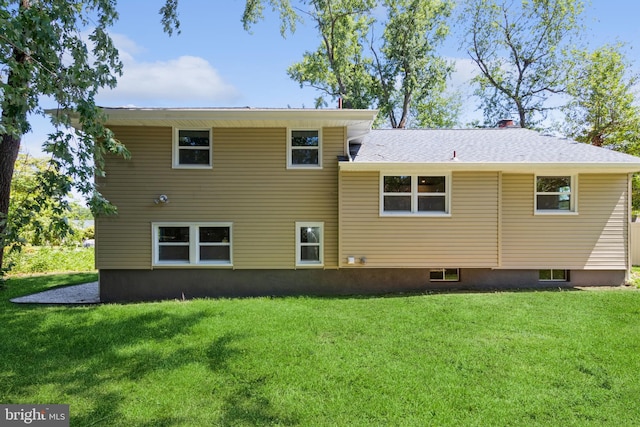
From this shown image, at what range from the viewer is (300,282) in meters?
8.83

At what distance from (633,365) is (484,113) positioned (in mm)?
21342

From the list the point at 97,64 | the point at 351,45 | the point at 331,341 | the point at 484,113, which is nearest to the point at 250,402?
the point at 331,341

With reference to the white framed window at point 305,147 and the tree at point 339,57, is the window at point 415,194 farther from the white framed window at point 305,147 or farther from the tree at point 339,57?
the tree at point 339,57

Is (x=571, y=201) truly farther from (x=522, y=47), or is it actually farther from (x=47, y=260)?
(x=47, y=260)

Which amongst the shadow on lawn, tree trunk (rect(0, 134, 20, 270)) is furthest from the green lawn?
tree trunk (rect(0, 134, 20, 270))

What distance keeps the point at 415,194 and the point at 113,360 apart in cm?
725

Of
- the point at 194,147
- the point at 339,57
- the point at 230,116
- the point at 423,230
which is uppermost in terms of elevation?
the point at 339,57

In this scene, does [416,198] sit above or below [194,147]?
below

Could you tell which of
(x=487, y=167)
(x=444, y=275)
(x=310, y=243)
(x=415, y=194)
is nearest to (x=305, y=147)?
(x=310, y=243)

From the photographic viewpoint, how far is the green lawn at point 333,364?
3430 millimetres

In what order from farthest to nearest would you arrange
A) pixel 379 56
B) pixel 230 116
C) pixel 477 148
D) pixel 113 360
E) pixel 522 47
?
pixel 379 56, pixel 522 47, pixel 477 148, pixel 230 116, pixel 113 360

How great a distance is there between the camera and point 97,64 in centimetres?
577

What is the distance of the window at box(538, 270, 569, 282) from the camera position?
358 inches

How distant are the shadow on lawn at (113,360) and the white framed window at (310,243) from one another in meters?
2.87
